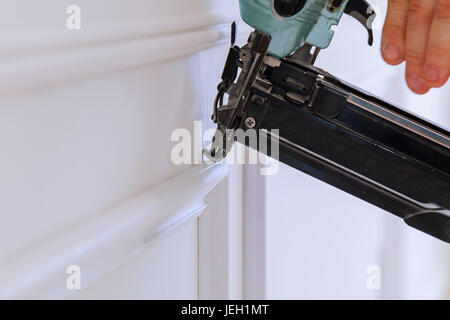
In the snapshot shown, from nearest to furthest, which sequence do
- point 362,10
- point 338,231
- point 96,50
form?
point 96,50
point 362,10
point 338,231

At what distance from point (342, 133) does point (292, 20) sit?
0.09 m

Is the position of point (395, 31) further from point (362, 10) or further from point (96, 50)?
point (96, 50)

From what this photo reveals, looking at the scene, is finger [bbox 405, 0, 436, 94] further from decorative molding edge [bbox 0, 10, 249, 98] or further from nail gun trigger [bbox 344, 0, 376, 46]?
decorative molding edge [bbox 0, 10, 249, 98]

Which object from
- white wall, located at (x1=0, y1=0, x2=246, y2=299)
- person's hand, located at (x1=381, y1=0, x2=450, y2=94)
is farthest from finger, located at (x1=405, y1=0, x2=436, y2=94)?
white wall, located at (x1=0, y1=0, x2=246, y2=299)

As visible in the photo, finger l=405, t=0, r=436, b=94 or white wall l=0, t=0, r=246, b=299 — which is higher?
finger l=405, t=0, r=436, b=94

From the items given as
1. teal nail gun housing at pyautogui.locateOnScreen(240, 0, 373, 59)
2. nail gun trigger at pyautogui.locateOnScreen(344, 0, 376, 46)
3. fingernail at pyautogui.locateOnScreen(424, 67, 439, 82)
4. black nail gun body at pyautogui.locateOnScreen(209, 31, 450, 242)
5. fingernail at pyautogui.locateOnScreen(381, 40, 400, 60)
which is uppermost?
nail gun trigger at pyautogui.locateOnScreen(344, 0, 376, 46)

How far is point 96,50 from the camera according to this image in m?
0.33

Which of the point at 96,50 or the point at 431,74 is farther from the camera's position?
the point at 431,74

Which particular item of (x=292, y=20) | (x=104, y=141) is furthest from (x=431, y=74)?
(x=104, y=141)

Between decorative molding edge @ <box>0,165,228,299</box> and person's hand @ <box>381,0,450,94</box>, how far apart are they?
17 centimetres

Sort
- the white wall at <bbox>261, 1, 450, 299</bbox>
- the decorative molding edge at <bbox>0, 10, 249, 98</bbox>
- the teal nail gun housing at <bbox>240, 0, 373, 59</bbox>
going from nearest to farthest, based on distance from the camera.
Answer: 1. the decorative molding edge at <bbox>0, 10, 249, 98</bbox>
2. the teal nail gun housing at <bbox>240, 0, 373, 59</bbox>
3. the white wall at <bbox>261, 1, 450, 299</bbox>

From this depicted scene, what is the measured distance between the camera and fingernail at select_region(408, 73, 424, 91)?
1.54 feet

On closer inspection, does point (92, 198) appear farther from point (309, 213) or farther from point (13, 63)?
point (309, 213)

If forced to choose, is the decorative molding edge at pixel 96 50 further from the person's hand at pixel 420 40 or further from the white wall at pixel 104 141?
the person's hand at pixel 420 40
